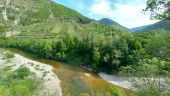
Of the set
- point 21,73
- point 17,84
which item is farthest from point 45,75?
point 17,84

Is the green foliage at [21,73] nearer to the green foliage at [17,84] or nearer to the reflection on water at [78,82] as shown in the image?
the green foliage at [17,84]

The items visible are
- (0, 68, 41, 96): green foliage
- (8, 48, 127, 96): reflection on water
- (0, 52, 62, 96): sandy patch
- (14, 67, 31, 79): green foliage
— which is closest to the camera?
(0, 68, 41, 96): green foliage

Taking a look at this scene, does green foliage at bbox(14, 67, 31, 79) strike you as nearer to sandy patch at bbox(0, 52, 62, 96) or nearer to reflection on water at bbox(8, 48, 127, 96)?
sandy patch at bbox(0, 52, 62, 96)

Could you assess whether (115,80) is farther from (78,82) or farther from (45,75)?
(45,75)

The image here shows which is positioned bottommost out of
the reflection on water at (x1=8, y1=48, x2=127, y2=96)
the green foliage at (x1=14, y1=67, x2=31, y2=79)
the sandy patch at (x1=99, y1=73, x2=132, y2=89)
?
the sandy patch at (x1=99, y1=73, x2=132, y2=89)

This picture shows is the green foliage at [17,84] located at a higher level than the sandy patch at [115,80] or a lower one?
higher

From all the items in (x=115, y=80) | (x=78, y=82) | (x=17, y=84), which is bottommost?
(x=115, y=80)

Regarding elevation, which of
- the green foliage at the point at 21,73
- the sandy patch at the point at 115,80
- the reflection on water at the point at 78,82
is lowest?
the sandy patch at the point at 115,80

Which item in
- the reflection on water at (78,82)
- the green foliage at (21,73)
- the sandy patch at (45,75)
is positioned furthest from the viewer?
the green foliage at (21,73)

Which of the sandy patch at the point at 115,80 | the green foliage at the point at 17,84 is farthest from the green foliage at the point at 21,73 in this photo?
the sandy patch at the point at 115,80

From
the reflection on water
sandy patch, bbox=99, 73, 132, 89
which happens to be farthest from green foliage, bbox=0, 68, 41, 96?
sandy patch, bbox=99, 73, 132, 89

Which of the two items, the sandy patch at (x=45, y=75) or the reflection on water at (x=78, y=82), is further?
the reflection on water at (x=78, y=82)

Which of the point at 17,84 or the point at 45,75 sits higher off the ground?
the point at 17,84

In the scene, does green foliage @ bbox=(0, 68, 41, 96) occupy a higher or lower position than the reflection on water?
higher
